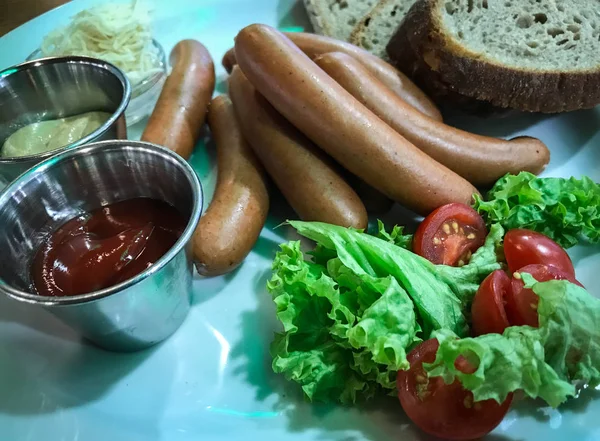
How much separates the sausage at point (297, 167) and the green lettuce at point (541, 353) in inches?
29.0

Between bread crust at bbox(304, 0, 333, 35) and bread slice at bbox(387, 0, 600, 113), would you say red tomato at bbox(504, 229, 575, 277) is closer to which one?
bread slice at bbox(387, 0, 600, 113)

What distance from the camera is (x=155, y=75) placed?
111 inches

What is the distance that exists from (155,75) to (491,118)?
5.95 ft

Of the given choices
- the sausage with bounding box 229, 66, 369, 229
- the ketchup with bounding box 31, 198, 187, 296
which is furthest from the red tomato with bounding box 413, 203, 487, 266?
the ketchup with bounding box 31, 198, 187, 296

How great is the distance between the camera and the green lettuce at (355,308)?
1.58 metres

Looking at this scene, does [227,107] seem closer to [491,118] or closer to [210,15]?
[210,15]

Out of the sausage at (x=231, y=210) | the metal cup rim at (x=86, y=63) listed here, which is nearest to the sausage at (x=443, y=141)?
the sausage at (x=231, y=210)

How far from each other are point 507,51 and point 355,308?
1.69 m

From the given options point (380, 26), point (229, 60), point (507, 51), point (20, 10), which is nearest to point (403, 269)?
point (507, 51)

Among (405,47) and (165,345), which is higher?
(405,47)

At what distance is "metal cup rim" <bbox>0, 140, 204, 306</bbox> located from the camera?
1492 millimetres

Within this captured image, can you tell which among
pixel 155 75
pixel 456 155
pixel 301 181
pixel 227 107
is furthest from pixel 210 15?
pixel 456 155

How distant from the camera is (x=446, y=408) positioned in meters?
1.47

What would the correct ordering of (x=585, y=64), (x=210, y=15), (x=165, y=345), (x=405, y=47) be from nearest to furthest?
(x=165, y=345) → (x=585, y=64) → (x=405, y=47) → (x=210, y=15)
